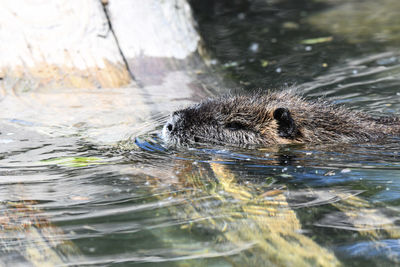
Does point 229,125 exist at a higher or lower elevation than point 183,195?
lower

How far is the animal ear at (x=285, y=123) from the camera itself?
4.65 m

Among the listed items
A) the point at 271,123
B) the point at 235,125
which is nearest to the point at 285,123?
the point at 271,123

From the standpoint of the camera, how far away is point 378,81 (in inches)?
268

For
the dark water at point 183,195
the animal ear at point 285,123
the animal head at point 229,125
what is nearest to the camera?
the dark water at point 183,195

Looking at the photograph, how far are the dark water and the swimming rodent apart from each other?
138mm

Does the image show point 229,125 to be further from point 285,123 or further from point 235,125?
point 285,123

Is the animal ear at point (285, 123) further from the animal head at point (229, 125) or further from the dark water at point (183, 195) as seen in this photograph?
the dark water at point (183, 195)

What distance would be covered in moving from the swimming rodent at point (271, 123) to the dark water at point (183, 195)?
14 cm

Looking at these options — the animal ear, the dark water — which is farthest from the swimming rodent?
the dark water

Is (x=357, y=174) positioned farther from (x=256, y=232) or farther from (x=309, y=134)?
(x=256, y=232)

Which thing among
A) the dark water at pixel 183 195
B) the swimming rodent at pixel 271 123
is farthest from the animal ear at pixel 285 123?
the dark water at pixel 183 195

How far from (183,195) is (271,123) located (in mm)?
1489

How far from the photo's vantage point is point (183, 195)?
3607 millimetres

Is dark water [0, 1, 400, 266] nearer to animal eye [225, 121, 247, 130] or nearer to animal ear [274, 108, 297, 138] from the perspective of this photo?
animal ear [274, 108, 297, 138]
